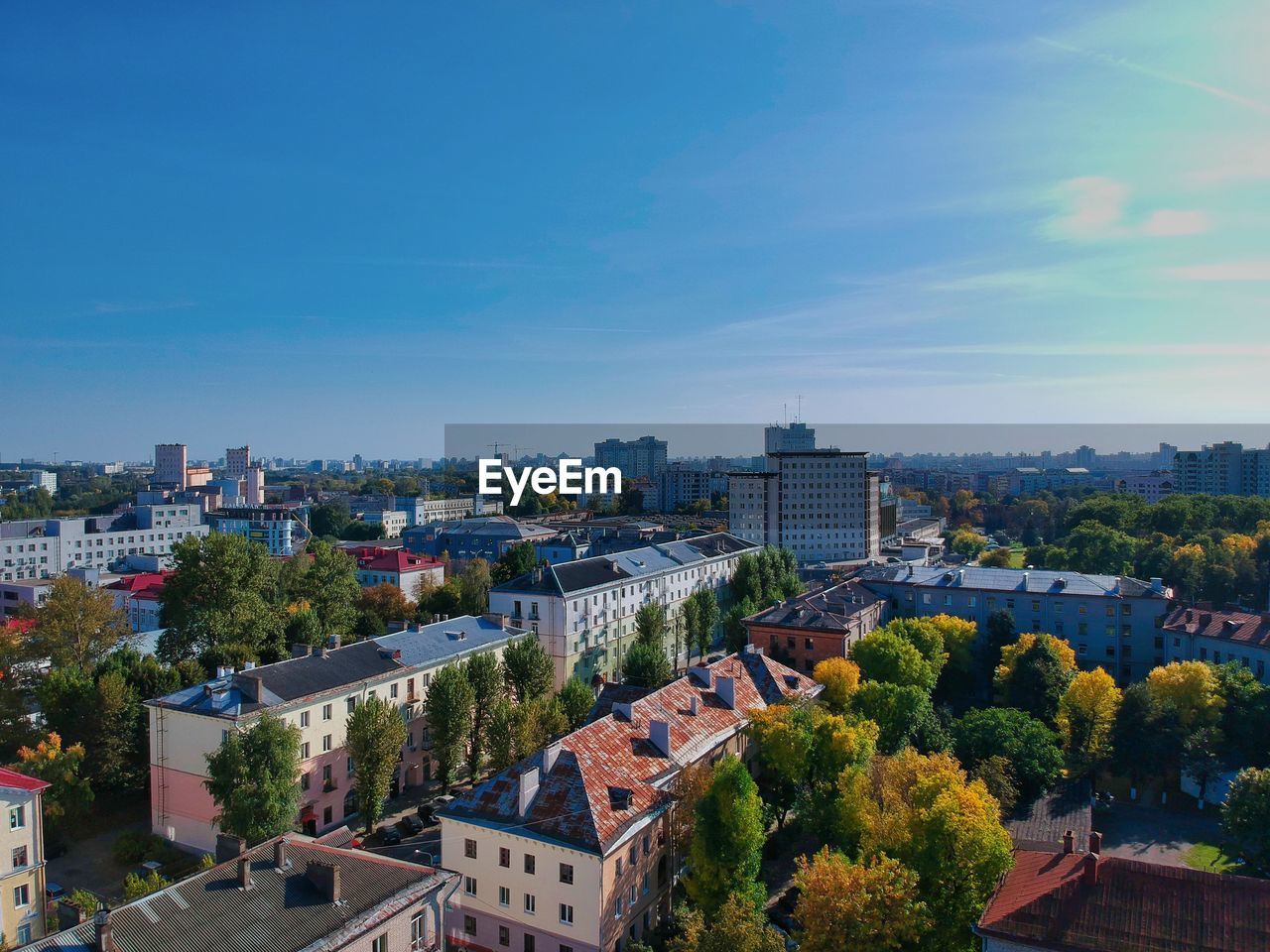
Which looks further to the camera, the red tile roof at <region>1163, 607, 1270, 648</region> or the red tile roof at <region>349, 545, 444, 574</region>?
the red tile roof at <region>349, 545, 444, 574</region>

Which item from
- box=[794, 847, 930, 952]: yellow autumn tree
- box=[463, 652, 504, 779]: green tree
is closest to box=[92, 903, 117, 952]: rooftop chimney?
box=[794, 847, 930, 952]: yellow autumn tree

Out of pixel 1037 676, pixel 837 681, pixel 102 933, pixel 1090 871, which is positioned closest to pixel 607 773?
pixel 1090 871

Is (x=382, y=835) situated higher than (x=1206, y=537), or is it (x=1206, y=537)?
(x=1206, y=537)

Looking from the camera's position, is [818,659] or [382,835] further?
[818,659]

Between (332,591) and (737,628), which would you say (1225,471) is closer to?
(737,628)

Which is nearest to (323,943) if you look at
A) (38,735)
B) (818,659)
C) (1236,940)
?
(1236,940)

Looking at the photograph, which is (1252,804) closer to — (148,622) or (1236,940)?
(1236,940)

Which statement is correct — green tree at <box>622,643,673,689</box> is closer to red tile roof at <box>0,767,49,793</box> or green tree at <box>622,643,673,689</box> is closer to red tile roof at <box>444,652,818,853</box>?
red tile roof at <box>444,652,818,853</box>
